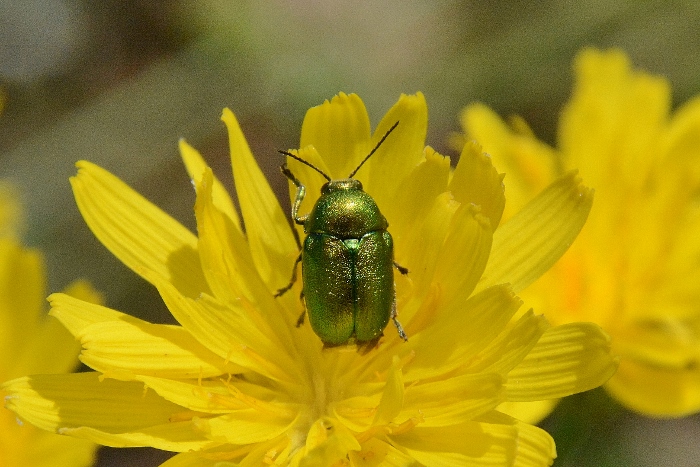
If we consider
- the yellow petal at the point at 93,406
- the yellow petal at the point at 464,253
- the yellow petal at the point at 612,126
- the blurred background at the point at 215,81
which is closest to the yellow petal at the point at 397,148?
the yellow petal at the point at 464,253

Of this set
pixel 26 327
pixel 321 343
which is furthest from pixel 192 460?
pixel 26 327

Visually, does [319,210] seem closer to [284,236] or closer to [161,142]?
[284,236]

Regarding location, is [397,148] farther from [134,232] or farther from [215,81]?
[215,81]

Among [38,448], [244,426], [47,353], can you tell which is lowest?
[38,448]

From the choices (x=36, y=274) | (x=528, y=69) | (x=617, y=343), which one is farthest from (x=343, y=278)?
(x=528, y=69)

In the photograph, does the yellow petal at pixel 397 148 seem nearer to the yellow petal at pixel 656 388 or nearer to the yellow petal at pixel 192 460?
the yellow petal at pixel 192 460
